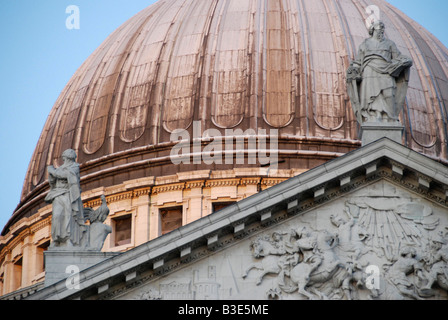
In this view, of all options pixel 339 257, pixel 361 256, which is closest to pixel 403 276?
pixel 361 256

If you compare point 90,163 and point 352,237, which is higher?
point 90,163

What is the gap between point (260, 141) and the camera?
177 feet

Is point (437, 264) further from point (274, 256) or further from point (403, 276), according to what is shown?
point (274, 256)

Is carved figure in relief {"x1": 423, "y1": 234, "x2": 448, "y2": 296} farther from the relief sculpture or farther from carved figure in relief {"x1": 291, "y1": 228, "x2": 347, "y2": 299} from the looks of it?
carved figure in relief {"x1": 291, "y1": 228, "x2": 347, "y2": 299}

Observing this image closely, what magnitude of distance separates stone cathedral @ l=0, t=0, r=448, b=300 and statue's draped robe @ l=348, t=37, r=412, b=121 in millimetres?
45

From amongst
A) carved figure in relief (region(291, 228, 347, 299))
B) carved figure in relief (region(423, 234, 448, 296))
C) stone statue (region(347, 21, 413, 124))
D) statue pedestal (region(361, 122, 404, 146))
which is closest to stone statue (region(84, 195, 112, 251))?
carved figure in relief (region(291, 228, 347, 299))

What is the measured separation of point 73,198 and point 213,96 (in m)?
17.9

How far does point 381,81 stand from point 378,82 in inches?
3.2

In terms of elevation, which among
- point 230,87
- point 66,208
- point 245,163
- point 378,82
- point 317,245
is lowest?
point 317,245

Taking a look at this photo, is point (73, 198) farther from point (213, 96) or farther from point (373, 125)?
point (213, 96)

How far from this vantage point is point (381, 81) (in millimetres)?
38750

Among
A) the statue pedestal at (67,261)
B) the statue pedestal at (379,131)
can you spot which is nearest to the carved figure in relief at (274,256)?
the statue pedestal at (379,131)
